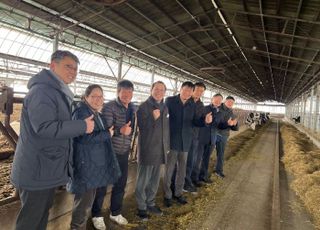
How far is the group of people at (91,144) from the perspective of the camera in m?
2.51

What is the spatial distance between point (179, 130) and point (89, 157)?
2223 millimetres

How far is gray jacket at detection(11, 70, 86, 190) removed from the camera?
8.07 feet

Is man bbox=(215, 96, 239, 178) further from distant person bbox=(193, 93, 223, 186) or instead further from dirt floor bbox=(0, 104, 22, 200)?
dirt floor bbox=(0, 104, 22, 200)

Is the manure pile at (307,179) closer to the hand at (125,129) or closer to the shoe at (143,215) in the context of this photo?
the shoe at (143,215)

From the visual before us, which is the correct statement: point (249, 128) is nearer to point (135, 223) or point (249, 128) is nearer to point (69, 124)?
point (135, 223)

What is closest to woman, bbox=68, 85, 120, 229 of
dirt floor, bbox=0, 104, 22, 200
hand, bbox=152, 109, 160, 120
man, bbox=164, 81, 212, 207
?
hand, bbox=152, 109, 160, 120

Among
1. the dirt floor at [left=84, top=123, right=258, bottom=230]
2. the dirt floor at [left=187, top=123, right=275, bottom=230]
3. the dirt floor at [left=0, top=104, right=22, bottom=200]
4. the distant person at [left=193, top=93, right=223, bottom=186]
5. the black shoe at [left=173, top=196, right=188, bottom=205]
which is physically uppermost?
the distant person at [left=193, top=93, right=223, bottom=186]

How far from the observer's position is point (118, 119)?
4.03m

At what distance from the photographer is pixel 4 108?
10.8ft

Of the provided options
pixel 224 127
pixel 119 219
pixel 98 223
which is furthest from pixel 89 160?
pixel 224 127

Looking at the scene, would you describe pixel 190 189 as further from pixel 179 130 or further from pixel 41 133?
pixel 41 133

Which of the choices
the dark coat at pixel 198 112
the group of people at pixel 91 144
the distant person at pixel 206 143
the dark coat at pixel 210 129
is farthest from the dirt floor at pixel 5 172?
the dark coat at pixel 210 129

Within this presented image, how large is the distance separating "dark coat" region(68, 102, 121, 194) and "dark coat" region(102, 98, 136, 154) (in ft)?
1.46

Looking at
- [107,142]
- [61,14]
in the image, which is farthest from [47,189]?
[61,14]
